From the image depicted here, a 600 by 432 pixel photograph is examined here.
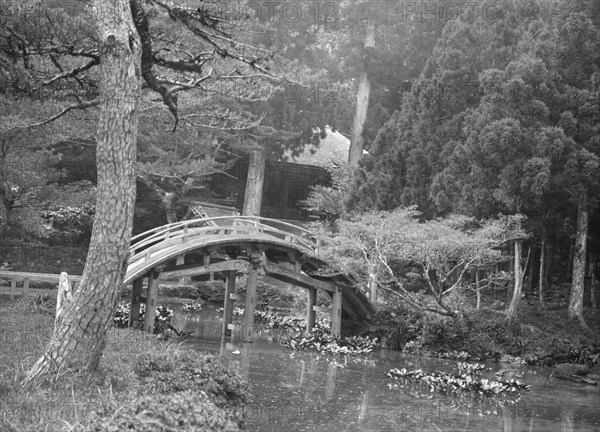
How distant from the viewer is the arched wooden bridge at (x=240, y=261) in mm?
17422

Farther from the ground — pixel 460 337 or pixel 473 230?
pixel 473 230

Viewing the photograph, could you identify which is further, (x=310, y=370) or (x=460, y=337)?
(x=460, y=337)

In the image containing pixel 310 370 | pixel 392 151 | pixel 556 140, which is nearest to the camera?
pixel 310 370

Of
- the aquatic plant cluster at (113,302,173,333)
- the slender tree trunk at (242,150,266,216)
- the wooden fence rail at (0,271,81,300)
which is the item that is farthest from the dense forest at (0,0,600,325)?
the aquatic plant cluster at (113,302,173,333)

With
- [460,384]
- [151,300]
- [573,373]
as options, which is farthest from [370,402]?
[151,300]

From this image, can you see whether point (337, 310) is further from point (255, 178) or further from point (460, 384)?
point (255, 178)

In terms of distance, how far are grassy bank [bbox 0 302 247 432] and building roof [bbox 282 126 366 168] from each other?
21361mm

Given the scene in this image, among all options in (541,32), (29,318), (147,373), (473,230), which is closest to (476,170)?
(473,230)

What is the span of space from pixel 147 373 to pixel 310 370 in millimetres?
8614

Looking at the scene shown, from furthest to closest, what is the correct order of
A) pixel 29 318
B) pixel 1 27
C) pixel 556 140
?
pixel 556 140, pixel 29 318, pixel 1 27

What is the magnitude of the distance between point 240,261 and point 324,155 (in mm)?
14359

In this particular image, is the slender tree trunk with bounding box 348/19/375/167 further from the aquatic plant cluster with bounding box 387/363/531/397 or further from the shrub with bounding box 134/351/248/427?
the shrub with bounding box 134/351/248/427

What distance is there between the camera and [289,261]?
68.2 ft

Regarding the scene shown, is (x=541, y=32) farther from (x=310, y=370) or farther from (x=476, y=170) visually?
(x=310, y=370)
